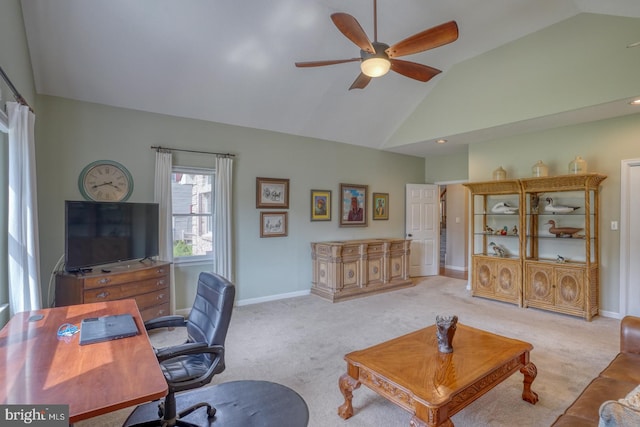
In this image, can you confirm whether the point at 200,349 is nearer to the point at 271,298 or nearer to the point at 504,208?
the point at 271,298

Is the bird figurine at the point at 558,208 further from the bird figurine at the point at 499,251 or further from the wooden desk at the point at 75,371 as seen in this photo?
the wooden desk at the point at 75,371

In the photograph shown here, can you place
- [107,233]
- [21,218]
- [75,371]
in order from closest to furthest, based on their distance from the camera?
1. [75,371]
2. [21,218]
3. [107,233]

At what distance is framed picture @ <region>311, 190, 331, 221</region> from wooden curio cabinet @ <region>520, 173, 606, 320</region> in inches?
119

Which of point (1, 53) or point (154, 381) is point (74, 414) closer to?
point (154, 381)

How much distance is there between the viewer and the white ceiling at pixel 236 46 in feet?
10.6

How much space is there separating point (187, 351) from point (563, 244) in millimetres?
5289

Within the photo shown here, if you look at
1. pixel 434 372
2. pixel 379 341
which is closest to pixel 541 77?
pixel 379 341

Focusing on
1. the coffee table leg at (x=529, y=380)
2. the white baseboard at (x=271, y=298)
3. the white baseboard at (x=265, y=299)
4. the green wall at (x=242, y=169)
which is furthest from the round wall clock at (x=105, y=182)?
the coffee table leg at (x=529, y=380)

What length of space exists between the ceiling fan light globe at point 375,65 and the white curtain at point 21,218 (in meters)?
2.71

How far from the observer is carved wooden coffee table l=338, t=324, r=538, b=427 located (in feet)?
5.82

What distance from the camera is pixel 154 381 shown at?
1.27m

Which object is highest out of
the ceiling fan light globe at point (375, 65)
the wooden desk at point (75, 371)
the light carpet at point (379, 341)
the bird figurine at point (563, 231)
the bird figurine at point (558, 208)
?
the ceiling fan light globe at point (375, 65)

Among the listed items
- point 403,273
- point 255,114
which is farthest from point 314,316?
point 255,114

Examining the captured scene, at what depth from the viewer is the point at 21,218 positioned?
2.55 metres
